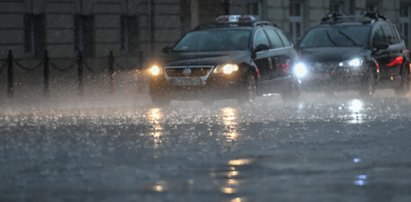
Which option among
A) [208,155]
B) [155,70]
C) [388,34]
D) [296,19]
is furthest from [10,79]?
[296,19]

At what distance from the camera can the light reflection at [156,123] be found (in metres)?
16.2

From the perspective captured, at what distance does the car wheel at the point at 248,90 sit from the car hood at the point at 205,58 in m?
0.39

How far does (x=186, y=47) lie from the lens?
2656 cm

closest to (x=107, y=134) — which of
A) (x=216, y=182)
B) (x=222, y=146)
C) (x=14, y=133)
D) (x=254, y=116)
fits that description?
(x=14, y=133)

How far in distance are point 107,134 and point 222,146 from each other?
2757 mm

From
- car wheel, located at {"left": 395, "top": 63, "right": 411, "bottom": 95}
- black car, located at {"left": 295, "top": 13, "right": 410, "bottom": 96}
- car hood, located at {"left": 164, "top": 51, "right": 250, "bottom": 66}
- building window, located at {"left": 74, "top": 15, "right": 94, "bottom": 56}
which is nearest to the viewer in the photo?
car hood, located at {"left": 164, "top": 51, "right": 250, "bottom": 66}

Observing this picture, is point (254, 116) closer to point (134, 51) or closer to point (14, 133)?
point (14, 133)

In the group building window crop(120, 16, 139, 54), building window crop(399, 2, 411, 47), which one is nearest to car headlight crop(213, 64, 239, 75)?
building window crop(120, 16, 139, 54)

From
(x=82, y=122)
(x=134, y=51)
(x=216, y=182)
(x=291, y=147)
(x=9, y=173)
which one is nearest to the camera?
(x=216, y=182)

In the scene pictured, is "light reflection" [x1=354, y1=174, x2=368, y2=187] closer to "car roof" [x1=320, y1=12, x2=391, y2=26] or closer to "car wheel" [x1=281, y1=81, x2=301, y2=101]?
"car wheel" [x1=281, y1=81, x2=301, y2=101]

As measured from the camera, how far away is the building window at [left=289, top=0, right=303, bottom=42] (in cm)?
4822

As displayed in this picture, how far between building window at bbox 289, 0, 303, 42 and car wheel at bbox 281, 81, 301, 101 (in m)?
19.8

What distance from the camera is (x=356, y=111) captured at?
74.3 ft

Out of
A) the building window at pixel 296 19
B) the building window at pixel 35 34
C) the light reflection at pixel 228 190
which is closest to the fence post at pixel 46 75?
the building window at pixel 35 34
